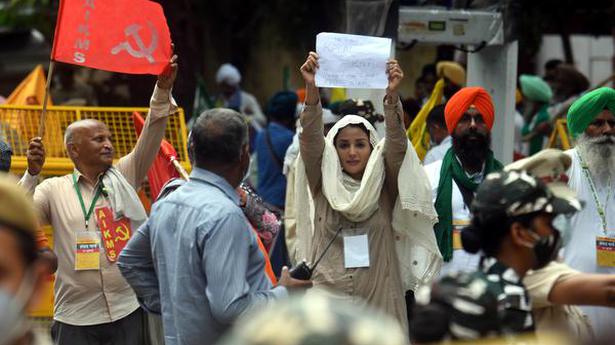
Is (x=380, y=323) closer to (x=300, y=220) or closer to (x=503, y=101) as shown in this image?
(x=300, y=220)

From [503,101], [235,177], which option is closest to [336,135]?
[235,177]

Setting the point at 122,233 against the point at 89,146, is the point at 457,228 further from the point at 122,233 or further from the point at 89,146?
the point at 89,146

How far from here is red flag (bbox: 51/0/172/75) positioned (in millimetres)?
7469

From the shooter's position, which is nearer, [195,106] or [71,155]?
[71,155]

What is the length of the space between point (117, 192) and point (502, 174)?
341 centimetres

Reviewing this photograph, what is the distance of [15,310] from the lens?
3.08 m

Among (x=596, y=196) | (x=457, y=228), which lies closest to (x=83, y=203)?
(x=457, y=228)

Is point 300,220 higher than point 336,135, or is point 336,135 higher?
point 336,135

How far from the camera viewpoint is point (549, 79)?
615 inches

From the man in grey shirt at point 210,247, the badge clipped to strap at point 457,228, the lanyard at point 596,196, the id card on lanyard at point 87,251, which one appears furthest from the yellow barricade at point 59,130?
the man in grey shirt at point 210,247

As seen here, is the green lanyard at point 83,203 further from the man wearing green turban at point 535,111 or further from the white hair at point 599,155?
the man wearing green turban at point 535,111

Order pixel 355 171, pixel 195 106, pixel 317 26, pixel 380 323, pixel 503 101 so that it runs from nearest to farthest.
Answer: pixel 380 323, pixel 355 171, pixel 503 101, pixel 195 106, pixel 317 26

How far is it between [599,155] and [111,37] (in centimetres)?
297

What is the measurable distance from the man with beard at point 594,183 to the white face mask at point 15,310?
12.3 feet
